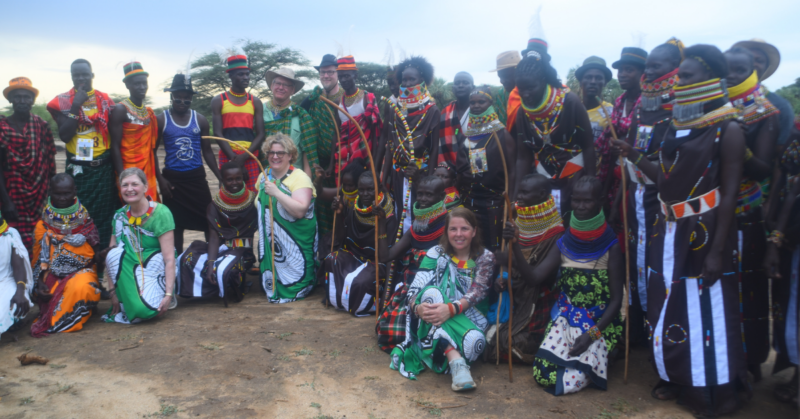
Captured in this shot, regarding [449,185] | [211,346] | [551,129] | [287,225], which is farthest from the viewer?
[287,225]

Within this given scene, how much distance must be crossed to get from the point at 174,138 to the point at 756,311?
554cm

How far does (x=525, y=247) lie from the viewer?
4.04 metres

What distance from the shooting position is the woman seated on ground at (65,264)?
4.69 m

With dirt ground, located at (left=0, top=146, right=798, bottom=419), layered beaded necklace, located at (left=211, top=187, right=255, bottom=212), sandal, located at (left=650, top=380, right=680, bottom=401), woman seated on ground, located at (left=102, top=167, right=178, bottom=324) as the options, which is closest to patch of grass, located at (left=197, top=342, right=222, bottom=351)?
dirt ground, located at (left=0, top=146, right=798, bottom=419)

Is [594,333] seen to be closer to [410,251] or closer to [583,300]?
[583,300]

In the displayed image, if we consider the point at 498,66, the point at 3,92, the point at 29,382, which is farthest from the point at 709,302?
the point at 3,92

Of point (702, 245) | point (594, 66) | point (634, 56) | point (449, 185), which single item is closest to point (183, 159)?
point (449, 185)

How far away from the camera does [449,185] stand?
4.88 metres

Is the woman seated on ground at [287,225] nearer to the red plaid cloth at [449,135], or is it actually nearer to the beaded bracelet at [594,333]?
the red plaid cloth at [449,135]

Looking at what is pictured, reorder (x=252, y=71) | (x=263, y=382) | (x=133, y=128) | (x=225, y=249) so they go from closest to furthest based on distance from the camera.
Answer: (x=263, y=382), (x=225, y=249), (x=133, y=128), (x=252, y=71)

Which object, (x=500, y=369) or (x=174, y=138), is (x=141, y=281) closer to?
(x=174, y=138)

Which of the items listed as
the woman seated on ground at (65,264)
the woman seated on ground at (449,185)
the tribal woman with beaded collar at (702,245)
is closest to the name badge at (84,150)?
the woman seated on ground at (65,264)

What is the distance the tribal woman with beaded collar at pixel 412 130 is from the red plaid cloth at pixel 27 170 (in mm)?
3582

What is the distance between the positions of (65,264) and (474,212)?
3.70 meters
